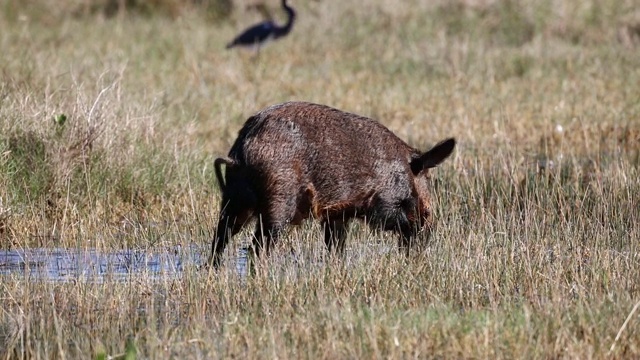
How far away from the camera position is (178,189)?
31.6 ft

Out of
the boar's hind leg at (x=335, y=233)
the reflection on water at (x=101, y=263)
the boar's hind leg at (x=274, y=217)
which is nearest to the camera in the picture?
the reflection on water at (x=101, y=263)

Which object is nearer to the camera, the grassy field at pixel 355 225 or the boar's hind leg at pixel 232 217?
the grassy field at pixel 355 225

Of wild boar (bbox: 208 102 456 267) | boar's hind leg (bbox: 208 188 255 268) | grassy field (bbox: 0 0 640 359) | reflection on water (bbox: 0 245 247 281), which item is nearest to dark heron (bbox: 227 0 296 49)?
grassy field (bbox: 0 0 640 359)

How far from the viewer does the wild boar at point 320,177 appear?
7027mm

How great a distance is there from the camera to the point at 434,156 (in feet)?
25.3

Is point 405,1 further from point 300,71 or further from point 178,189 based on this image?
point 178,189

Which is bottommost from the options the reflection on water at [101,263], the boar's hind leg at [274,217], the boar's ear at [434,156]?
the reflection on water at [101,263]

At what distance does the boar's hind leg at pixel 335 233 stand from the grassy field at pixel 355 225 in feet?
0.46

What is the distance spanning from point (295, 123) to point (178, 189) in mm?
2601

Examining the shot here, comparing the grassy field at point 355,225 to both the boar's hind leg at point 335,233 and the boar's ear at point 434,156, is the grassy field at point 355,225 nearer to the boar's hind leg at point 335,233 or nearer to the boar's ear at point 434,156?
the boar's hind leg at point 335,233

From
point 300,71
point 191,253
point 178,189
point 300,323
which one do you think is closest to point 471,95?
point 300,71

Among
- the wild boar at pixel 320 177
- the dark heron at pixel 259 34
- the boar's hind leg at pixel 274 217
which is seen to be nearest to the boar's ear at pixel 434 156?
the wild boar at pixel 320 177

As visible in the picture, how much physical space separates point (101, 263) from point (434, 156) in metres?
2.05

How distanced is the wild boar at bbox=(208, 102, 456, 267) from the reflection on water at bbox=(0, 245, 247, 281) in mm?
284
